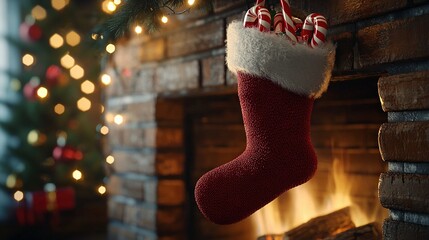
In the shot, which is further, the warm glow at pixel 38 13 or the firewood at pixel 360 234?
the warm glow at pixel 38 13

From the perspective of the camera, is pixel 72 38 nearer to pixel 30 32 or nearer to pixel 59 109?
pixel 30 32

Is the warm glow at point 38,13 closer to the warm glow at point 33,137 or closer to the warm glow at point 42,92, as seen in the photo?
the warm glow at point 42,92

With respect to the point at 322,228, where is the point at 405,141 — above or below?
above

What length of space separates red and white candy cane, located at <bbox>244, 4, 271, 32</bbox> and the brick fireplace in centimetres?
16

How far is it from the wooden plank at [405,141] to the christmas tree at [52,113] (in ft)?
6.70

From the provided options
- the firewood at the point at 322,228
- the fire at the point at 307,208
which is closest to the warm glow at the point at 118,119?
the fire at the point at 307,208

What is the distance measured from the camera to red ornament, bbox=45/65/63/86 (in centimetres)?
288

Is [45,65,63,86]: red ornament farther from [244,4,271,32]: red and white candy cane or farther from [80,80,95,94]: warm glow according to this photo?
[244,4,271,32]: red and white candy cane

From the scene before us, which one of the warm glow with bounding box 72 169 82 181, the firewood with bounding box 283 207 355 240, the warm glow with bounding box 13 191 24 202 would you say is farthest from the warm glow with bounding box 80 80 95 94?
the firewood with bounding box 283 207 355 240

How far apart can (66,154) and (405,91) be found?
225 centimetres

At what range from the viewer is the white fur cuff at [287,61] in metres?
1.03

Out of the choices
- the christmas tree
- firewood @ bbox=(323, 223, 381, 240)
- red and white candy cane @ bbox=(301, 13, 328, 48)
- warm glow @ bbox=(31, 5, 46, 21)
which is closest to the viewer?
red and white candy cane @ bbox=(301, 13, 328, 48)

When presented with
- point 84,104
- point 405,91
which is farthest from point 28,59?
point 405,91

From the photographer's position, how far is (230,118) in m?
1.76
